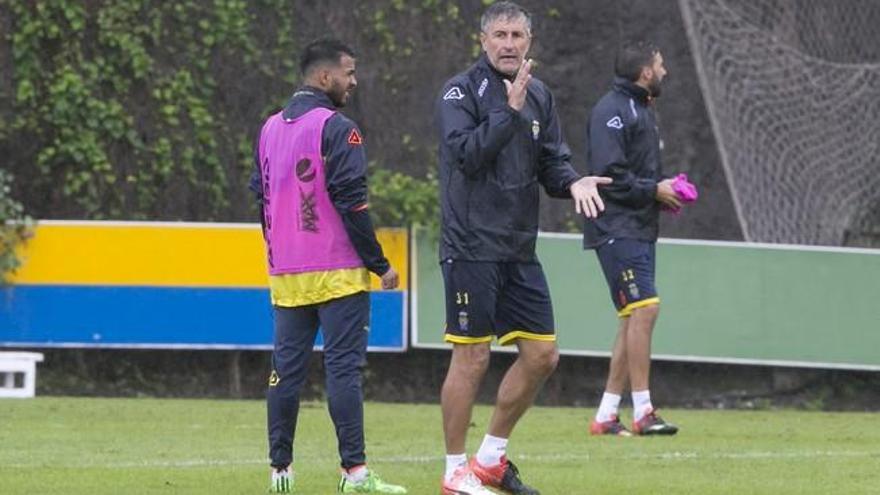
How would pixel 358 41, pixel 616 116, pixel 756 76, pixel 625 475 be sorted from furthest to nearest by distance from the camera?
pixel 358 41
pixel 756 76
pixel 616 116
pixel 625 475

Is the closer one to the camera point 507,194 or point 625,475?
point 507,194

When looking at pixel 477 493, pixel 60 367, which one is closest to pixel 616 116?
pixel 477 493

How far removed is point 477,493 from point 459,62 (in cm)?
881

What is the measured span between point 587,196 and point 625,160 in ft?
12.3

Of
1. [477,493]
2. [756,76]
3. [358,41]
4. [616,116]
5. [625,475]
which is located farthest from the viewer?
[358,41]

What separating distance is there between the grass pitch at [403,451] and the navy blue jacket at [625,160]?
1265 mm

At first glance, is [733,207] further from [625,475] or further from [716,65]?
[625,475]

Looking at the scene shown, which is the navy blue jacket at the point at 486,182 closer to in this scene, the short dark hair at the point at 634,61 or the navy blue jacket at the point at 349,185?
the navy blue jacket at the point at 349,185

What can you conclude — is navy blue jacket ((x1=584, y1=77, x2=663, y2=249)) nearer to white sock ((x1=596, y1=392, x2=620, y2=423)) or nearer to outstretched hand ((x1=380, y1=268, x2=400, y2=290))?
white sock ((x1=596, y1=392, x2=620, y2=423))

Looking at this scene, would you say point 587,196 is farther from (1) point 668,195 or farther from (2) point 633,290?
(2) point 633,290

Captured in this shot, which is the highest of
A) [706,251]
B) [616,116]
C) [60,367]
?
[616,116]

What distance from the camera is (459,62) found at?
16328 mm

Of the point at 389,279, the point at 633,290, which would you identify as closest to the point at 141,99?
Result: the point at 633,290

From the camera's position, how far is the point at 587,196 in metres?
7.98
